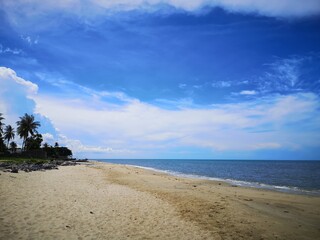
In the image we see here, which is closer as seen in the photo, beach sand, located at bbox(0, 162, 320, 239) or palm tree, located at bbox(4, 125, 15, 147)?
beach sand, located at bbox(0, 162, 320, 239)

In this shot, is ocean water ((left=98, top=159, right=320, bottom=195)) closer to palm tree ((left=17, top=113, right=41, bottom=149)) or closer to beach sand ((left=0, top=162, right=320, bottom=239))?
beach sand ((left=0, top=162, right=320, bottom=239))

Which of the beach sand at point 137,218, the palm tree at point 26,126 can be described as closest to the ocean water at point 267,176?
the beach sand at point 137,218

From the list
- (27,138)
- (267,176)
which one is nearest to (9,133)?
(27,138)

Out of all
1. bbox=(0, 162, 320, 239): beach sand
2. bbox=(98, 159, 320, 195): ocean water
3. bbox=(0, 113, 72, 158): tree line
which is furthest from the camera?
bbox=(0, 113, 72, 158): tree line

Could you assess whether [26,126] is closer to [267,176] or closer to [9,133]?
[9,133]

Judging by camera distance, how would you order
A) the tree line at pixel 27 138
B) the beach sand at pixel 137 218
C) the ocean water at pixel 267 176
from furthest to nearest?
the tree line at pixel 27 138, the ocean water at pixel 267 176, the beach sand at pixel 137 218

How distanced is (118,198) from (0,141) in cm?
7416

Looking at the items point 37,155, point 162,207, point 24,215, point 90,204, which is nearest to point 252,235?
point 162,207

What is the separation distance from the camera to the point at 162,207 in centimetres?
1276

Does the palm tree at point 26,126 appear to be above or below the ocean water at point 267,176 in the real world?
above

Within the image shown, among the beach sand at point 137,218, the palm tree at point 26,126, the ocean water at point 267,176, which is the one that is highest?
the palm tree at point 26,126

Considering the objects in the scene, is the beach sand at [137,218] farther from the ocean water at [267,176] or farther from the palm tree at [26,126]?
the palm tree at [26,126]

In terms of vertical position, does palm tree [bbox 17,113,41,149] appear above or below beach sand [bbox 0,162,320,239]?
above

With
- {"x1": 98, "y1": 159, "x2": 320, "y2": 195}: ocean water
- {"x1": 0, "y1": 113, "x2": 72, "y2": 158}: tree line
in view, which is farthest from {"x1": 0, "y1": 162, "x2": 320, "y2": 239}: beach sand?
{"x1": 0, "y1": 113, "x2": 72, "y2": 158}: tree line
